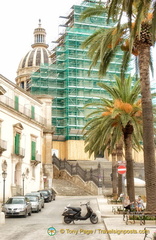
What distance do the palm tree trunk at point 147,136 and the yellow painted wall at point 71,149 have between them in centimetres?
4649

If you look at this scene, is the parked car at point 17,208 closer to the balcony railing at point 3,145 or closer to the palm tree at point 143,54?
the palm tree at point 143,54

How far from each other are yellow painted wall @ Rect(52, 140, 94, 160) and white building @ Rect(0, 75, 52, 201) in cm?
1111

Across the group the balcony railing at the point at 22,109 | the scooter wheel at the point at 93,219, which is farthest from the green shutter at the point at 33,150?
the scooter wheel at the point at 93,219

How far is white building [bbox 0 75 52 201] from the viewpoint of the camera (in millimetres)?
39094

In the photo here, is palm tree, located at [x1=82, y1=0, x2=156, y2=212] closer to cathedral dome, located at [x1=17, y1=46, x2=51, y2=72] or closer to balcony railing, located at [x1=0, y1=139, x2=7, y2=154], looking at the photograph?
balcony railing, located at [x1=0, y1=139, x2=7, y2=154]

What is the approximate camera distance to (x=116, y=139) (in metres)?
26.4

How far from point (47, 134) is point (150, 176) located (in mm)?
37446

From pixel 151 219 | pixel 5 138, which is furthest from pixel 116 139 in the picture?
pixel 5 138

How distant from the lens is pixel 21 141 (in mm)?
43188

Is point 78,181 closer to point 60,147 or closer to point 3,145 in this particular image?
point 60,147

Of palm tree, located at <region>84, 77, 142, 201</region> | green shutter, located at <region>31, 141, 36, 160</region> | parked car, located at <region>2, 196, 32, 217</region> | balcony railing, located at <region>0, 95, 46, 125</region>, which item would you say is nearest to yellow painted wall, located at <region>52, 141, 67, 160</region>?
balcony railing, located at <region>0, 95, 46, 125</region>

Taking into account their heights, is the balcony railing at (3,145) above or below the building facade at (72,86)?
below

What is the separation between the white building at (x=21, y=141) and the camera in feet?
128

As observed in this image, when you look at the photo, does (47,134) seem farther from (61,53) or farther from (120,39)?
(120,39)
